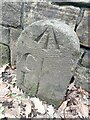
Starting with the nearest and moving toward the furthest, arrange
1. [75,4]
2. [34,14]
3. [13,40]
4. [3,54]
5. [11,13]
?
[75,4] → [34,14] → [11,13] → [13,40] → [3,54]

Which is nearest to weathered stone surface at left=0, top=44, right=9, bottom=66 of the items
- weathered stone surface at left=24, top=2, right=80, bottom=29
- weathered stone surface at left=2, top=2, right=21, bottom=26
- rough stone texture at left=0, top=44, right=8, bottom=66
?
rough stone texture at left=0, top=44, right=8, bottom=66

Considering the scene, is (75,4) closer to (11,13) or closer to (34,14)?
(34,14)

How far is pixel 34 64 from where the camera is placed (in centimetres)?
221

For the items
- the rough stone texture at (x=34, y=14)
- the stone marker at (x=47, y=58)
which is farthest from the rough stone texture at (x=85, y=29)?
the stone marker at (x=47, y=58)

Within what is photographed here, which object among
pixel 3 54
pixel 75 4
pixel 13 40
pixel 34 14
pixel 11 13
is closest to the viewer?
pixel 75 4

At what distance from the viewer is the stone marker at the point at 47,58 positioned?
6.33ft

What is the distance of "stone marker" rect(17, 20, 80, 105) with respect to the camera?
6.33 ft

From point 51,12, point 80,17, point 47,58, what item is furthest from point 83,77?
point 51,12

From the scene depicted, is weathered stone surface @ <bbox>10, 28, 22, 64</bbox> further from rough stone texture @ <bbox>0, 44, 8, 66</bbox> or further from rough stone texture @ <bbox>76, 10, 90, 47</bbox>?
rough stone texture @ <bbox>76, 10, 90, 47</bbox>

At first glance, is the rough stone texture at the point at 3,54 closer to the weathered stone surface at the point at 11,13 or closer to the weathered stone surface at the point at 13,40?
the weathered stone surface at the point at 13,40

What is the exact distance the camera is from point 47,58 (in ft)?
6.89

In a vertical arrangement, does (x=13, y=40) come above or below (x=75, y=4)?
below

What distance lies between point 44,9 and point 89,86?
99 cm

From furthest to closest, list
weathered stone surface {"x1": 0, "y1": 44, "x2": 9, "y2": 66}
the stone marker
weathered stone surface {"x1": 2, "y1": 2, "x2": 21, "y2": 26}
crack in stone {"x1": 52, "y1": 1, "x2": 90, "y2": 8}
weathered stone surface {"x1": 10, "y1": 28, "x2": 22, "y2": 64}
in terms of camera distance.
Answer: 1. weathered stone surface {"x1": 0, "y1": 44, "x2": 9, "y2": 66}
2. weathered stone surface {"x1": 10, "y1": 28, "x2": 22, "y2": 64}
3. weathered stone surface {"x1": 2, "y1": 2, "x2": 21, "y2": 26}
4. crack in stone {"x1": 52, "y1": 1, "x2": 90, "y2": 8}
5. the stone marker
